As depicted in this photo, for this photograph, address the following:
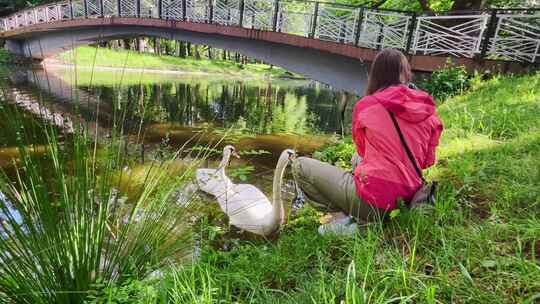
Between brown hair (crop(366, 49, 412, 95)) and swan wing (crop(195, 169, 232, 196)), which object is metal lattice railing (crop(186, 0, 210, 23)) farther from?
brown hair (crop(366, 49, 412, 95))

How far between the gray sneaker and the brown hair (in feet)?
3.09

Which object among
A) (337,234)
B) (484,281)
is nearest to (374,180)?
(337,234)

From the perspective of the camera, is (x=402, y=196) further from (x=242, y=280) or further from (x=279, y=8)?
(x=279, y=8)

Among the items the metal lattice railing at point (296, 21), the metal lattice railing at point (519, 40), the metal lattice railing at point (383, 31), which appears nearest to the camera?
the metal lattice railing at point (519, 40)

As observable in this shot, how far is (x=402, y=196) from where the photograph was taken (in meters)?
2.22

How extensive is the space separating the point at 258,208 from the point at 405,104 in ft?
7.98

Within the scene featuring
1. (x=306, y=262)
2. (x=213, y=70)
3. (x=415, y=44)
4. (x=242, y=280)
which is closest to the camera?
(x=242, y=280)

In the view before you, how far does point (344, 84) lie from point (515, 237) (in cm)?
852

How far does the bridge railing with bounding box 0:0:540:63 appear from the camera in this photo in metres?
7.06

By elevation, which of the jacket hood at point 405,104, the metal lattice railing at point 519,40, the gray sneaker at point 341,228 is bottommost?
the gray sneaker at point 341,228

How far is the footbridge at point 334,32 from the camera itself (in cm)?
712

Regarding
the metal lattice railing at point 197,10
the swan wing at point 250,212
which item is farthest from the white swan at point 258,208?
the metal lattice railing at point 197,10

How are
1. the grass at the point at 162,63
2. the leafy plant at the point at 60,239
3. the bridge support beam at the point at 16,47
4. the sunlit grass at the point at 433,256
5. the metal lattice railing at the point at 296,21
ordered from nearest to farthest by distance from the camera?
the sunlit grass at the point at 433,256 → the leafy plant at the point at 60,239 → the metal lattice railing at the point at 296,21 → the grass at the point at 162,63 → the bridge support beam at the point at 16,47

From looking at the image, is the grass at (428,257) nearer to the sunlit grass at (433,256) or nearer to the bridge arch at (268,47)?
the sunlit grass at (433,256)
